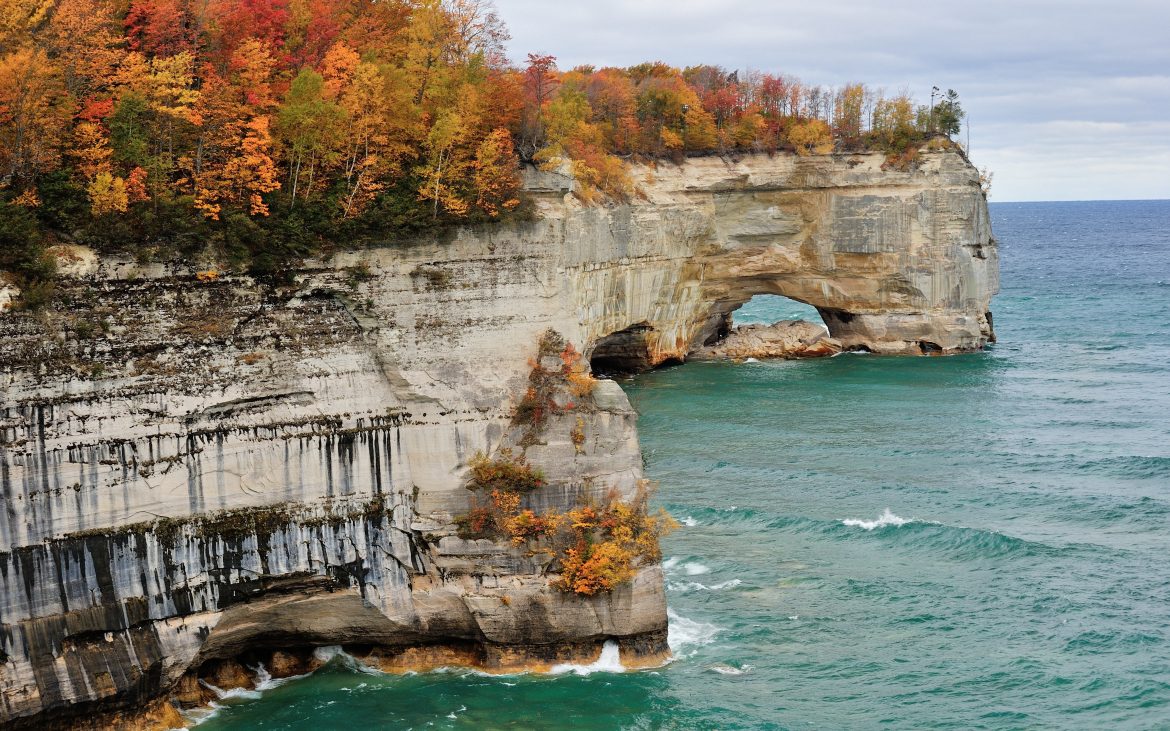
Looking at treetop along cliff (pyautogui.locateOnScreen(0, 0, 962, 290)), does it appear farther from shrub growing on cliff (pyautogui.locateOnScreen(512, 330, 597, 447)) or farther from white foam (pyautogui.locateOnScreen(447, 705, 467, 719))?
white foam (pyautogui.locateOnScreen(447, 705, 467, 719))

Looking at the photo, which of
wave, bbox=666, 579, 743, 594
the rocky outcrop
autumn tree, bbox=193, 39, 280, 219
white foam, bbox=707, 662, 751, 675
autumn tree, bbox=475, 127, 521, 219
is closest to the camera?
autumn tree, bbox=193, 39, 280, 219

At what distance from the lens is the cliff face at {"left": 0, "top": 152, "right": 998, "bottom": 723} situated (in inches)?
1059

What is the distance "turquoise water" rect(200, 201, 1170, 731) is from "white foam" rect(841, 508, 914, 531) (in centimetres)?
10

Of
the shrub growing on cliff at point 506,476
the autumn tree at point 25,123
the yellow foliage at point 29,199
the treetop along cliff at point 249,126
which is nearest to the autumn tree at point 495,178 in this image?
the treetop along cliff at point 249,126

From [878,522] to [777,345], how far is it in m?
37.3

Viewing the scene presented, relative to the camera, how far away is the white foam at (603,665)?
31.4 metres

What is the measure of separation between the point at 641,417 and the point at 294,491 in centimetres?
3300

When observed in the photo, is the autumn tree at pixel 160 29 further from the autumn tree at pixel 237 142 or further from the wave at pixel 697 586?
the wave at pixel 697 586

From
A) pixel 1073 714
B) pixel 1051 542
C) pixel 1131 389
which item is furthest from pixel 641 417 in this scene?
pixel 1073 714

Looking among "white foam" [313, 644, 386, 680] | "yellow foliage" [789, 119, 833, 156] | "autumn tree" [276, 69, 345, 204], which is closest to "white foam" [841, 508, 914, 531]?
"white foam" [313, 644, 386, 680]

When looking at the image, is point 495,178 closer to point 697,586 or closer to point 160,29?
point 160,29

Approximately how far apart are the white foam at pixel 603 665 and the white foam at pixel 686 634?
76.3 inches

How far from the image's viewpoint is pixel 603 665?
3162cm

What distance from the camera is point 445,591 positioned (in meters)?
31.2
